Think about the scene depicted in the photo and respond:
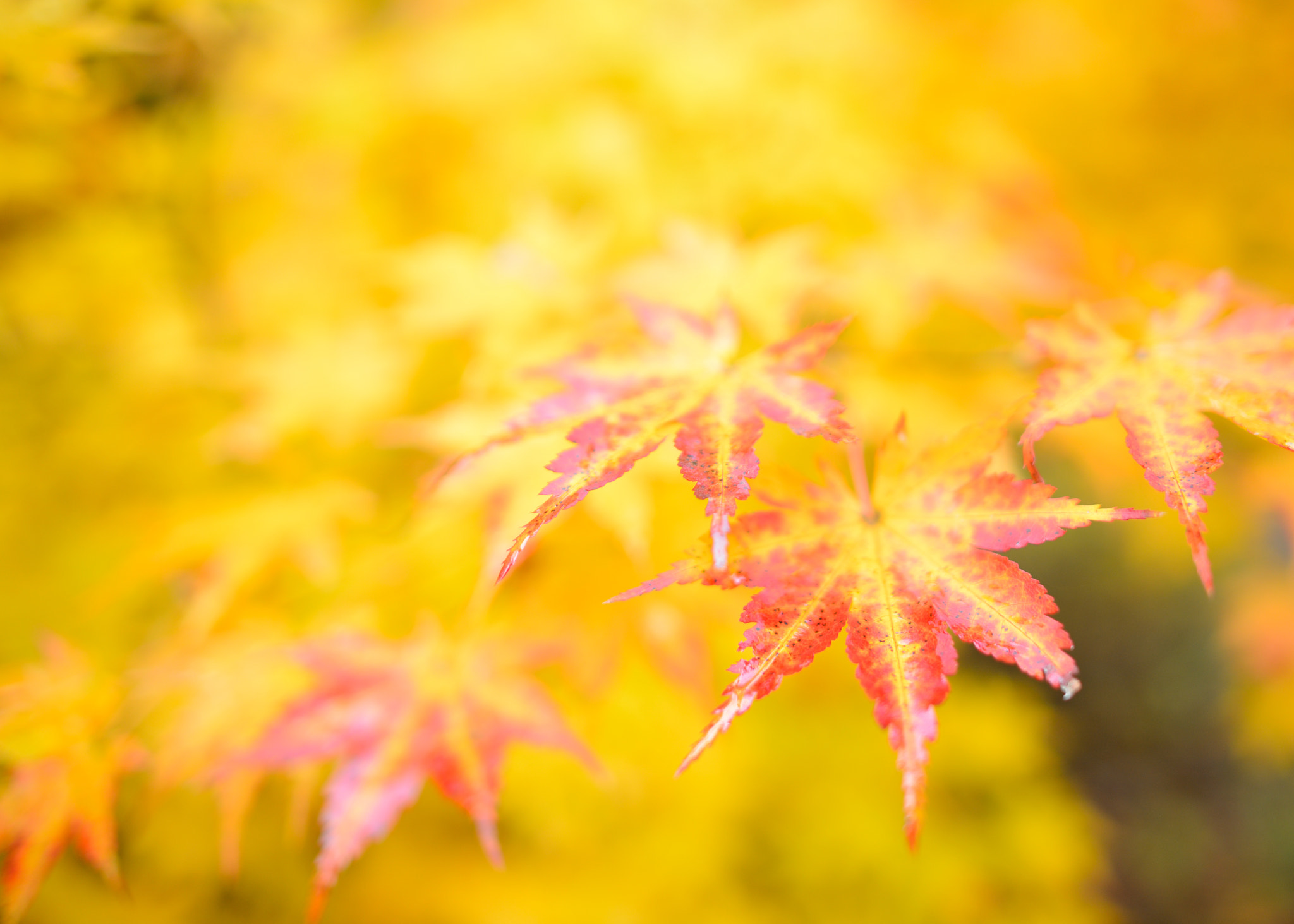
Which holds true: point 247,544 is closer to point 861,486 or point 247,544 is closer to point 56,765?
point 56,765

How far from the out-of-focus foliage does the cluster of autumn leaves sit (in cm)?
20

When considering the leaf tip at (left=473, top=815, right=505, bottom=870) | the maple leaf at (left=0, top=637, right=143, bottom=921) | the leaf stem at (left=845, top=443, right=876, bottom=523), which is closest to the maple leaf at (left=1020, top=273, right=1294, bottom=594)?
the leaf stem at (left=845, top=443, right=876, bottom=523)

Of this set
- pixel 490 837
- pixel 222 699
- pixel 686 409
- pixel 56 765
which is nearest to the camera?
pixel 686 409

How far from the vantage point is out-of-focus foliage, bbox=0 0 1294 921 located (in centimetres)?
143

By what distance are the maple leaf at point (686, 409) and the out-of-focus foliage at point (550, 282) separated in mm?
446

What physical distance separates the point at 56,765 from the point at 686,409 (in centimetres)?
97

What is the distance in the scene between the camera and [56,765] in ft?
3.24

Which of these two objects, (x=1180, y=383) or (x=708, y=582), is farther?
(x=1180, y=383)

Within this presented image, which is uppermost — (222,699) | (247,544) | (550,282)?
(550,282)

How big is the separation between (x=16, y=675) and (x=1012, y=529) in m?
1.27

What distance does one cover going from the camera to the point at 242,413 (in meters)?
1.53

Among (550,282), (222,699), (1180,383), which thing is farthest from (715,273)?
(222,699)

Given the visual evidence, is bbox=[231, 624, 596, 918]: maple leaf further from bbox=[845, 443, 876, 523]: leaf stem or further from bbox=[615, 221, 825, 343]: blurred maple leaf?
bbox=[615, 221, 825, 343]: blurred maple leaf

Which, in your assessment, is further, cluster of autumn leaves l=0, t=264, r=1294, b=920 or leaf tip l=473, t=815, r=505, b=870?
leaf tip l=473, t=815, r=505, b=870
